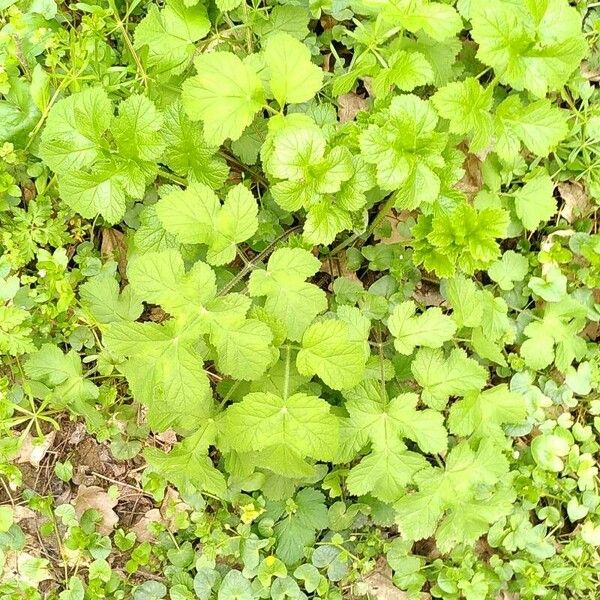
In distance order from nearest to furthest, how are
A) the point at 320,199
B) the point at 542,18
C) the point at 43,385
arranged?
1. the point at 542,18
2. the point at 320,199
3. the point at 43,385

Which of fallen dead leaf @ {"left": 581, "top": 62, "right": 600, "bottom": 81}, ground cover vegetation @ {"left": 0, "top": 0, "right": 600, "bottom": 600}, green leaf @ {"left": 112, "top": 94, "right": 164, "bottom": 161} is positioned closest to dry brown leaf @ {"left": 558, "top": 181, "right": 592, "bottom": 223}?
ground cover vegetation @ {"left": 0, "top": 0, "right": 600, "bottom": 600}

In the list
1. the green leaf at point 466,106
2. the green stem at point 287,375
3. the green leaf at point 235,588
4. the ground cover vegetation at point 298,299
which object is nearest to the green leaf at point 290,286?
the ground cover vegetation at point 298,299

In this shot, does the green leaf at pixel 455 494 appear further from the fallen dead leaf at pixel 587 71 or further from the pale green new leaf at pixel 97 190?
the fallen dead leaf at pixel 587 71

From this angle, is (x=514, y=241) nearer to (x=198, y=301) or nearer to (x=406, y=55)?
(x=406, y=55)

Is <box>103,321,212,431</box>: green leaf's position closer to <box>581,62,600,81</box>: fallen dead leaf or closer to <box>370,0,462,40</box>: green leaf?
<box>370,0,462,40</box>: green leaf

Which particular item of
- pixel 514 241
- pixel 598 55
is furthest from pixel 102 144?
pixel 598 55

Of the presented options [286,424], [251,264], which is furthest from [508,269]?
[286,424]
